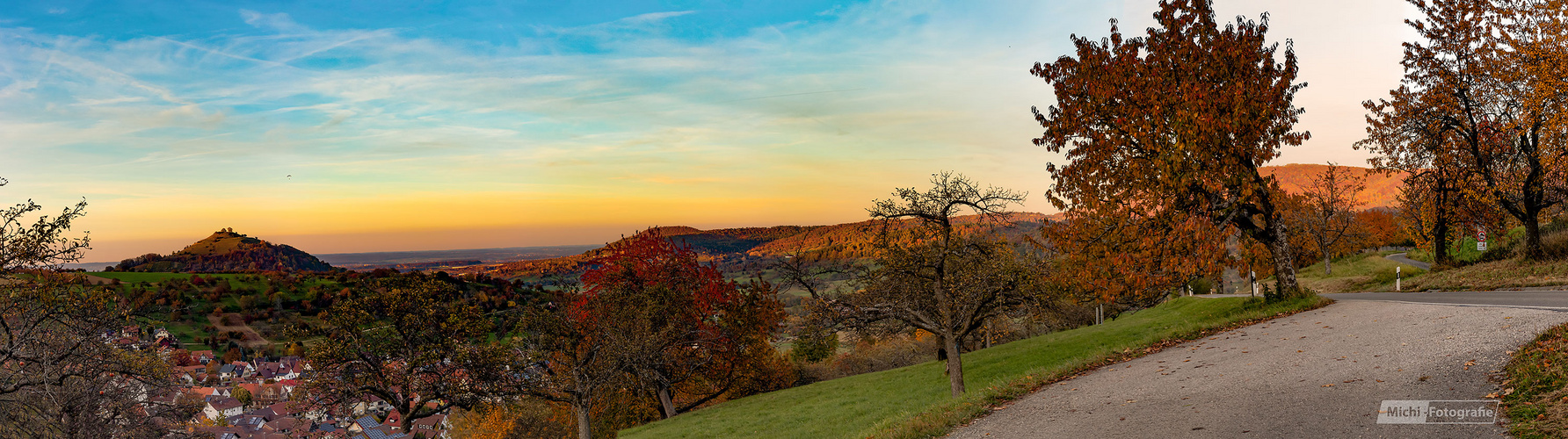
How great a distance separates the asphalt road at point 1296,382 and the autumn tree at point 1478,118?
18.1m

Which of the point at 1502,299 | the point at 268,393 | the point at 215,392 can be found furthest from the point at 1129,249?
the point at 215,392

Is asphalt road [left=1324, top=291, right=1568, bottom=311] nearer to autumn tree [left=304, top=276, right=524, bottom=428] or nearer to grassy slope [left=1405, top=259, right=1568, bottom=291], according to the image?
grassy slope [left=1405, top=259, right=1568, bottom=291]

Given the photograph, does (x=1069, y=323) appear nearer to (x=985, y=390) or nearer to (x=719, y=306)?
(x=719, y=306)

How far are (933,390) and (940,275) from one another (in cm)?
713

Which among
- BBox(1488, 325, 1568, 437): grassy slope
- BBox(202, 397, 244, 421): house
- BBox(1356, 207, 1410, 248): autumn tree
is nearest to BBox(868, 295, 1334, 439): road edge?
BBox(1488, 325, 1568, 437): grassy slope

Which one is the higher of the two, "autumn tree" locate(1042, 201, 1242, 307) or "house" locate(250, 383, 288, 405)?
"autumn tree" locate(1042, 201, 1242, 307)

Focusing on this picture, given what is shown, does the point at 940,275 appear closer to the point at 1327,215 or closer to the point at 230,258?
the point at 1327,215

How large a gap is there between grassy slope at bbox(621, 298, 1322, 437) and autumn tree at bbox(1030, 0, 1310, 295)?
9.60 feet

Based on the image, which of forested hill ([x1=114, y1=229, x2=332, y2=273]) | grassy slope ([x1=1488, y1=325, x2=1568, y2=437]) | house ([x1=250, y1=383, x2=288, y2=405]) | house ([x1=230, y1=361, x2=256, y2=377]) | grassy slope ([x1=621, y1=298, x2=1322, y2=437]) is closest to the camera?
grassy slope ([x1=1488, y1=325, x2=1568, y2=437])

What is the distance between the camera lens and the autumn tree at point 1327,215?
5500 centimetres

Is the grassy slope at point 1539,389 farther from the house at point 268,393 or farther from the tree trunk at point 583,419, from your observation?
the house at point 268,393

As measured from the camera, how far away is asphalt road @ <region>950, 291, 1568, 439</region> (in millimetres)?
8938

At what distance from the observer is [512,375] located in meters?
28.9

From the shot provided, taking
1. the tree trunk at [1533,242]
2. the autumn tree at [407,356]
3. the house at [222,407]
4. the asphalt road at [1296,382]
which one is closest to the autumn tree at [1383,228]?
the tree trunk at [1533,242]
